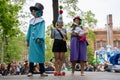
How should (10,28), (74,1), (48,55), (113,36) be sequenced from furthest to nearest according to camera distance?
1. (113,36)
2. (48,55)
3. (10,28)
4. (74,1)

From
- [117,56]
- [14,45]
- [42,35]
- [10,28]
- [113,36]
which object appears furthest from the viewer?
[113,36]

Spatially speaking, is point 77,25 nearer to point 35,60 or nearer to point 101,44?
point 35,60

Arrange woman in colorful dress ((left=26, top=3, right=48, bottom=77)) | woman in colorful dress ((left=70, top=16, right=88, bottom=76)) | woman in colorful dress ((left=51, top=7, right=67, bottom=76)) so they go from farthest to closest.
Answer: woman in colorful dress ((left=70, top=16, right=88, bottom=76)) < woman in colorful dress ((left=51, top=7, right=67, bottom=76)) < woman in colorful dress ((left=26, top=3, right=48, bottom=77))

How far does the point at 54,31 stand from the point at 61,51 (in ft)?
1.87

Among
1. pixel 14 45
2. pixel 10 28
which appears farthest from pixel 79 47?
pixel 14 45

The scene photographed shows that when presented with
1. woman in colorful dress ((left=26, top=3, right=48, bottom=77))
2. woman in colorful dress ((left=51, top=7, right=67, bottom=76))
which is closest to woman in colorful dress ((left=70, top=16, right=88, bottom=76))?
woman in colorful dress ((left=51, top=7, right=67, bottom=76))

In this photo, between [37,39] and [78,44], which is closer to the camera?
[37,39]

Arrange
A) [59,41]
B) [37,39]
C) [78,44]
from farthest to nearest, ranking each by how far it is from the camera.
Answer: [78,44] < [59,41] < [37,39]

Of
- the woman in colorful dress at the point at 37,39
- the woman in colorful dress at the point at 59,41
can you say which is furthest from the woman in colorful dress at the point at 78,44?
the woman in colorful dress at the point at 37,39

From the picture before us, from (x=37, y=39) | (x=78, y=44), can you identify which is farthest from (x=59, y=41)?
(x=37, y=39)

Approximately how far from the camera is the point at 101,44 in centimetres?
8594

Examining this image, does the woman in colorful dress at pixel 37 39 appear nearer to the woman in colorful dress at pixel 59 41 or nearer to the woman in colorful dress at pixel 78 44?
the woman in colorful dress at pixel 59 41

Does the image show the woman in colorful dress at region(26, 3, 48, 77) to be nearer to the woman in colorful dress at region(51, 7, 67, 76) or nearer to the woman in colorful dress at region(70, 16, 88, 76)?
the woman in colorful dress at region(51, 7, 67, 76)

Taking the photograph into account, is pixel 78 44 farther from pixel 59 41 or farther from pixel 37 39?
pixel 37 39
